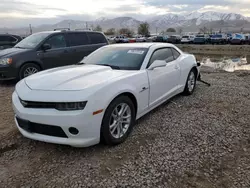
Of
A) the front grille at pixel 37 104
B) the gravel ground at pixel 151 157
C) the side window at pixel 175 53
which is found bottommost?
the gravel ground at pixel 151 157

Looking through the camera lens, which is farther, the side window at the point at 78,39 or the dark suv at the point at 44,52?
the side window at the point at 78,39

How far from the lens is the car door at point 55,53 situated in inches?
287

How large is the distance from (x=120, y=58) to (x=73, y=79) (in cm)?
118

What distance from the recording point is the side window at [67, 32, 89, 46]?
26.3 feet

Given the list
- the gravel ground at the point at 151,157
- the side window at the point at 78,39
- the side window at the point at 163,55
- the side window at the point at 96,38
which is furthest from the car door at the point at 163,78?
the side window at the point at 96,38

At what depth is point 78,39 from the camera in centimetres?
824

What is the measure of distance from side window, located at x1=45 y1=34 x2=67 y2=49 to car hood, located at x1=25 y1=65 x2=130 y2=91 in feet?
13.1

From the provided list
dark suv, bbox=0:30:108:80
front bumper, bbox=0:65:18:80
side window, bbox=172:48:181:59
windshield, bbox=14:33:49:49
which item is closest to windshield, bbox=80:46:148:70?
side window, bbox=172:48:181:59

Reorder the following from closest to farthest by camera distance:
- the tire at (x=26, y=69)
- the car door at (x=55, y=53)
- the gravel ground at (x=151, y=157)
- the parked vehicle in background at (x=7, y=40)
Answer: the gravel ground at (x=151, y=157)
the tire at (x=26, y=69)
the car door at (x=55, y=53)
the parked vehicle in background at (x=7, y=40)

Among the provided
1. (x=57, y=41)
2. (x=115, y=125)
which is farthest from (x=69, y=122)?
(x=57, y=41)

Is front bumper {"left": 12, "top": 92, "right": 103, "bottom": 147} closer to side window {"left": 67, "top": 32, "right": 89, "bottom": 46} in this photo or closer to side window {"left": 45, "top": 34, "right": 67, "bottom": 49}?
side window {"left": 45, "top": 34, "right": 67, "bottom": 49}

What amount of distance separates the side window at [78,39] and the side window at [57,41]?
0.27 meters

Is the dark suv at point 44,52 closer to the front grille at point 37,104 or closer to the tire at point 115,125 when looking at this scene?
the front grille at point 37,104

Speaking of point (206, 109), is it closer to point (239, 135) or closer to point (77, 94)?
point (239, 135)
